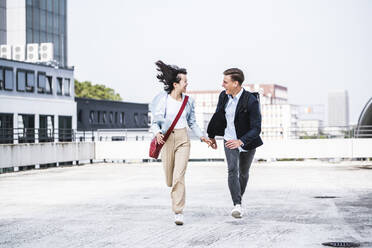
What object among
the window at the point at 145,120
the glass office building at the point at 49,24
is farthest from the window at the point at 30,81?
the window at the point at 145,120

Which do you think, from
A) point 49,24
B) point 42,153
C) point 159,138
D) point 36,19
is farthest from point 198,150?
point 49,24

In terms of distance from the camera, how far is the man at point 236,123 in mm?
9117

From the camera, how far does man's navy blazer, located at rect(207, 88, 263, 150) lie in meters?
9.09

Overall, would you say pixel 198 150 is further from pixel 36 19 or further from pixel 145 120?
pixel 145 120

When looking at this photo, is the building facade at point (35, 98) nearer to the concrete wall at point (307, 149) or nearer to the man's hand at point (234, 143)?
the concrete wall at point (307, 149)

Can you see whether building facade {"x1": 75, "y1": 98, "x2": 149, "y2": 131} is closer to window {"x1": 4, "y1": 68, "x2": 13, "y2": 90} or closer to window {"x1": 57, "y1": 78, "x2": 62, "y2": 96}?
window {"x1": 57, "y1": 78, "x2": 62, "y2": 96}

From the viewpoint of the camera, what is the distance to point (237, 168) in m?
9.20

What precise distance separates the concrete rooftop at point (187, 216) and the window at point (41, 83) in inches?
1372

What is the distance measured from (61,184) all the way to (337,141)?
13476 mm

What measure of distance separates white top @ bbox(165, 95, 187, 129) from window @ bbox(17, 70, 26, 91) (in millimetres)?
40424

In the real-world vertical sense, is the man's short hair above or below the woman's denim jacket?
above

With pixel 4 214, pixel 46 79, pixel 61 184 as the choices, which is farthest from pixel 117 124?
pixel 4 214

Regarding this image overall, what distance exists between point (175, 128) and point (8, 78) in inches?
1556

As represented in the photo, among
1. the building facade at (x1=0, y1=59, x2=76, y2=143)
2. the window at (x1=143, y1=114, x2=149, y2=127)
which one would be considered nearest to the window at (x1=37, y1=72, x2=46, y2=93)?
the building facade at (x1=0, y1=59, x2=76, y2=143)
